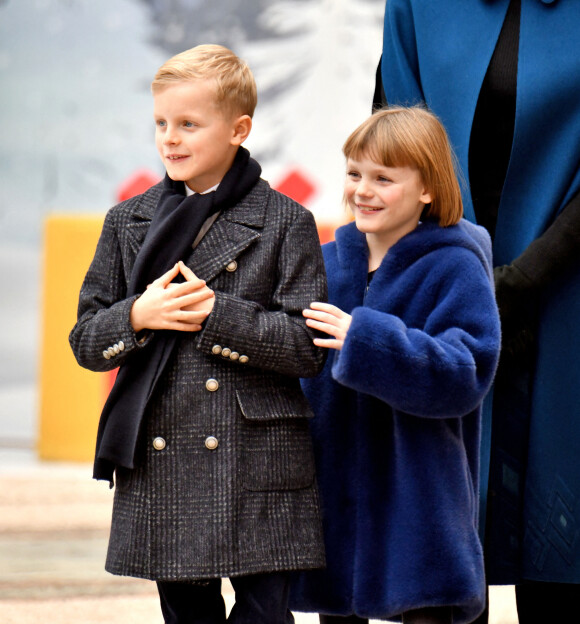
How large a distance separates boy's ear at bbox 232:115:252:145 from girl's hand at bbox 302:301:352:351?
1.16 feet

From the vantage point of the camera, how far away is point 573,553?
8.25ft

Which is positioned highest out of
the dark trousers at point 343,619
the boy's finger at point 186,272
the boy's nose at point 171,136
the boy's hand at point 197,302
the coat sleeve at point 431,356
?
the boy's nose at point 171,136

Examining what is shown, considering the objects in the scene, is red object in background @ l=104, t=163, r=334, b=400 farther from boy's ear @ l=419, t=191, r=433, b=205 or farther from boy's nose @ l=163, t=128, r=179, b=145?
boy's nose @ l=163, t=128, r=179, b=145

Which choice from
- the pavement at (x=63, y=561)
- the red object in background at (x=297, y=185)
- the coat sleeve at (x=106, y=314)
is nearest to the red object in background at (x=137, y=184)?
the red object in background at (x=297, y=185)

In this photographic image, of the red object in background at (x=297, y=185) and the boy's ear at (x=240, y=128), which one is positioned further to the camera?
the red object in background at (x=297, y=185)

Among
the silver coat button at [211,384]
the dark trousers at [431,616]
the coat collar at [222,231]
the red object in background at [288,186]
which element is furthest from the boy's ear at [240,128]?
the red object in background at [288,186]

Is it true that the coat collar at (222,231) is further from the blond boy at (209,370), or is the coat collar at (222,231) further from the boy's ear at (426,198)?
the boy's ear at (426,198)

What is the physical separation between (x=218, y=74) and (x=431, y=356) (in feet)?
A: 2.14

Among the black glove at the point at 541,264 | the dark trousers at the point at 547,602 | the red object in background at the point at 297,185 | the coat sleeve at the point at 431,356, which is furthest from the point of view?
the red object in background at the point at 297,185

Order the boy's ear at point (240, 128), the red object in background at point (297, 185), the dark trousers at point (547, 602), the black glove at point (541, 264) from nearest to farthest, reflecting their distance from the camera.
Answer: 1. the boy's ear at point (240, 128)
2. the black glove at point (541, 264)
3. the dark trousers at point (547, 602)
4. the red object in background at point (297, 185)

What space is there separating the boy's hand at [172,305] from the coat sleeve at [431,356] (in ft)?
0.88

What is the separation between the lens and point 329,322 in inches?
85.6

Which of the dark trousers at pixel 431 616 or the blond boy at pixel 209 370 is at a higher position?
the blond boy at pixel 209 370

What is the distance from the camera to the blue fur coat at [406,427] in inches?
84.4
